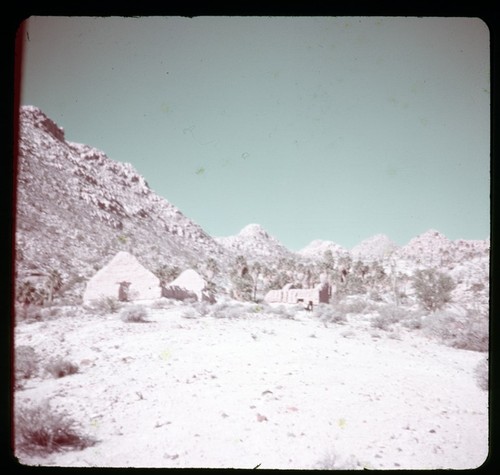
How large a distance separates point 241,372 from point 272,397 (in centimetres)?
75

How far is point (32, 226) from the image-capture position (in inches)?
535

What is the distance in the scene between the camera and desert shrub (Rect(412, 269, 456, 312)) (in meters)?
9.52

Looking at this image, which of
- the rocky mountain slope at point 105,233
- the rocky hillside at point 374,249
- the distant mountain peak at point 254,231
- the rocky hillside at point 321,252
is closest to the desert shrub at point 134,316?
the rocky mountain slope at point 105,233

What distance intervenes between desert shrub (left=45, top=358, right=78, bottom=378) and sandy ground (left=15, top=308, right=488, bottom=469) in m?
0.11

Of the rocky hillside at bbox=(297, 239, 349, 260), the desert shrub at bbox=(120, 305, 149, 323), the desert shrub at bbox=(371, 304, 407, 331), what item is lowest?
the desert shrub at bbox=(371, 304, 407, 331)

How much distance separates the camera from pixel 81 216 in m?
16.9

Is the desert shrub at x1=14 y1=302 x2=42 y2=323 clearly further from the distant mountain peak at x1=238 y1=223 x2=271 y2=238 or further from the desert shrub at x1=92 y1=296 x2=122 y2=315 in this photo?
the distant mountain peak at x1=238 y1=223 x2=271 y2=238

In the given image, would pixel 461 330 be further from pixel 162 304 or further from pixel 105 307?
pixel 105 307

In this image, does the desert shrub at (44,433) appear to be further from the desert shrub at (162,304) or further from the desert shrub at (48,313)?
the desert shrub at (162,304)

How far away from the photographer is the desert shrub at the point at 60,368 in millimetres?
4496

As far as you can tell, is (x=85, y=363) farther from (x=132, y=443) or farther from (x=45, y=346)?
(x=132, y=443)

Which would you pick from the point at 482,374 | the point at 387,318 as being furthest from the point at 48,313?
the point at 482,374

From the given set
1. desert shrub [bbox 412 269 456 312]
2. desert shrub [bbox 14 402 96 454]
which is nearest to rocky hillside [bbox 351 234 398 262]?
desert shrub [bbox 412 269 456 312]

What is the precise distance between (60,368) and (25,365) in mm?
466
